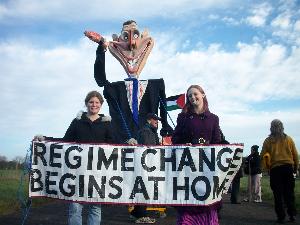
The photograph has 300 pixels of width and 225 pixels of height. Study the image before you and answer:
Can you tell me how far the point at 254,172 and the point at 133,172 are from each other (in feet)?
32.4

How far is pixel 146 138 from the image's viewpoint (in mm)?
8633

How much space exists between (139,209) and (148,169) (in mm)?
3392

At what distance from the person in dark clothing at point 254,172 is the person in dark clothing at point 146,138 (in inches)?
267

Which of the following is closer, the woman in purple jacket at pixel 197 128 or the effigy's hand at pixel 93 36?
the woman in purple jacket at pixel 197 128

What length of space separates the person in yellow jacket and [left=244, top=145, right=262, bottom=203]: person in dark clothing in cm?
574

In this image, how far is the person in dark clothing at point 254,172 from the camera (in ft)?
49.1

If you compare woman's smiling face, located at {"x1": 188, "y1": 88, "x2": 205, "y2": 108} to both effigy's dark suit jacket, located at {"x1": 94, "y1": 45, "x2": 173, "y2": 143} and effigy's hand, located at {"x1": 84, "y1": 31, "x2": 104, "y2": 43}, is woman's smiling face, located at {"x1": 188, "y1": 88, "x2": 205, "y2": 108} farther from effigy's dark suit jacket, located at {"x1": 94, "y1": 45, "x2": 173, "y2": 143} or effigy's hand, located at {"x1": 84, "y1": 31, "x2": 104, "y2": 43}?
effigy's dark suit jacket, located at {"x1": 94, "y1": 45, "x2": 173, "y2": 143}

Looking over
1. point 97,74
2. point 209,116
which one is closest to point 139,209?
point 97,74

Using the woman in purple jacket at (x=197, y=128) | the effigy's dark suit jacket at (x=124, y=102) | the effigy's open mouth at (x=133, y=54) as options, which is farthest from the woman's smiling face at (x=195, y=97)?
the effigy's open mouth at (x=133, y=54)

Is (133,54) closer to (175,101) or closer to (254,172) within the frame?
(175,101)

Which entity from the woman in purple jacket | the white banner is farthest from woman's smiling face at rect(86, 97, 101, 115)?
the woman in purple jacket

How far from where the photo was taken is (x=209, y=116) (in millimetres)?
5082

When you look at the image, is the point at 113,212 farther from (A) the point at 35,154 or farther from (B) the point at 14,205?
(A) the point at 35,154

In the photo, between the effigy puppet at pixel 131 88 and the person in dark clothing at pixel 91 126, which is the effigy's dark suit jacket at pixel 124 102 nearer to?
the effigy puppet at pixel 131 88
